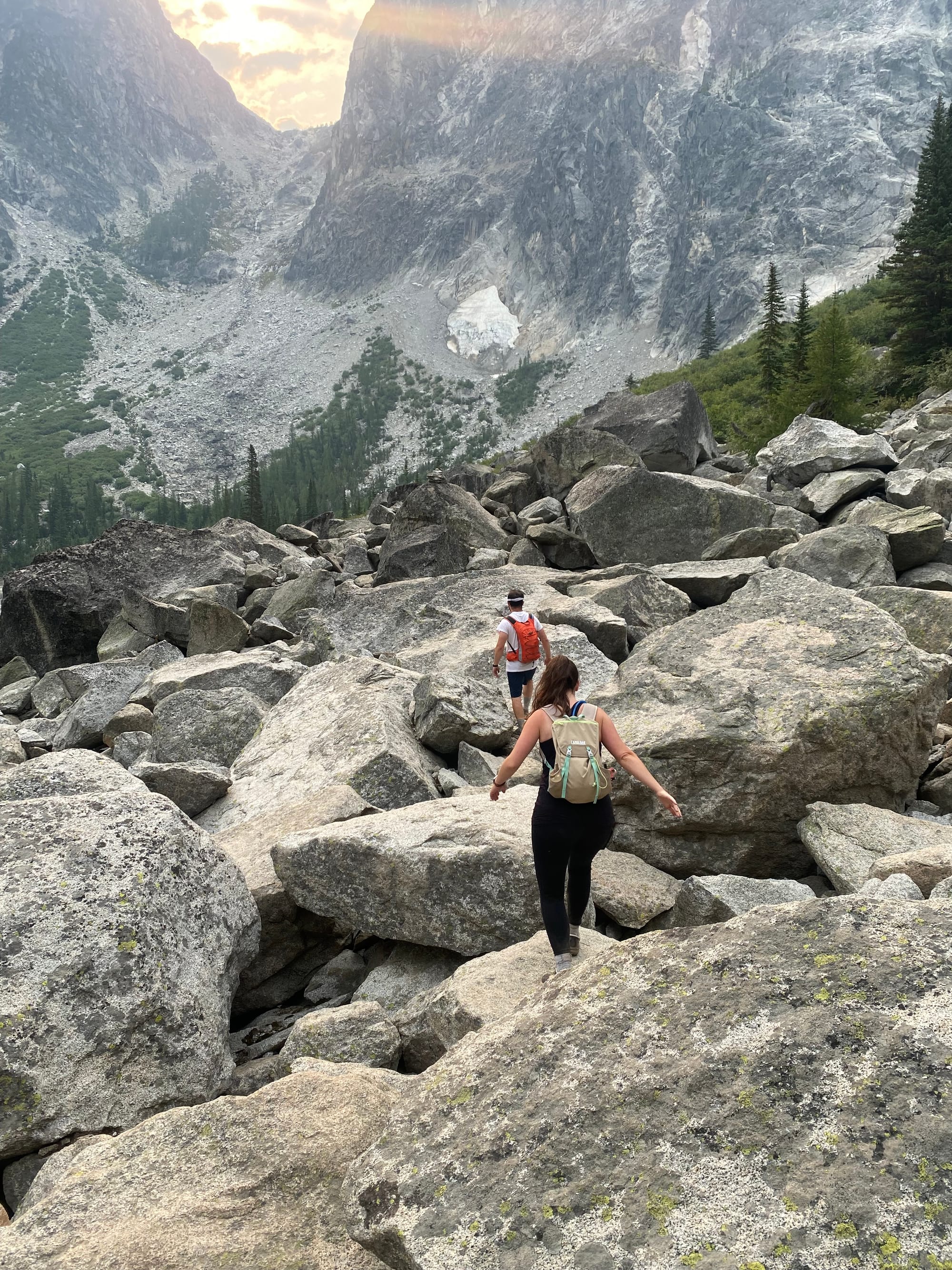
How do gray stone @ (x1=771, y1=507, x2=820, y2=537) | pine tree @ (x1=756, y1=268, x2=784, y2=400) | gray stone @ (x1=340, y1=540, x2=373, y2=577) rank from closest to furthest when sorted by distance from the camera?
gray stone @ (x1=771, y1=507, x2=820, y2=537) < gray stone @ (x1=340, y1=540, x2=373, y2=577) < pine tree @ (x1=756, y1=268, x2=784, y2=400)

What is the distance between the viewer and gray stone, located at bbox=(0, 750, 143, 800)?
884 cm

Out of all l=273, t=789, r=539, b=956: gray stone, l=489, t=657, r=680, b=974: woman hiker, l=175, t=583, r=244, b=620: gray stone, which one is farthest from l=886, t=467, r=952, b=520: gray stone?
l=175, t=583, r=244, b=620: gray stone

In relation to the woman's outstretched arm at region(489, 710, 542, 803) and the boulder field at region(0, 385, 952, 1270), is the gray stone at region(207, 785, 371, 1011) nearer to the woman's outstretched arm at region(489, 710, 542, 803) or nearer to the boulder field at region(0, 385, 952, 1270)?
the boulder field at region(0, 385, 952, 1270)

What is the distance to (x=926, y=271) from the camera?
44938 mm

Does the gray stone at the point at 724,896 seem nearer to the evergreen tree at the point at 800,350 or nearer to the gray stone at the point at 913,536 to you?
the gray stone at the point at 913,536

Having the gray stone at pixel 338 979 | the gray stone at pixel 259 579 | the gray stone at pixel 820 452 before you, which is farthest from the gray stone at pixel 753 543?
the gray stone at pixel 259 579

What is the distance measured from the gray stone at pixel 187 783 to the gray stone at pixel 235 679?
447 centimetres

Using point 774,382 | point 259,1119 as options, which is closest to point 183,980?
point 259,1119

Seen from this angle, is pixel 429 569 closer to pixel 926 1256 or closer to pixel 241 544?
pixel 241 544

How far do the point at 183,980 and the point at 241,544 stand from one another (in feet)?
86.2

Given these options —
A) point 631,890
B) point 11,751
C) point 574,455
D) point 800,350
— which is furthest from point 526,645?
point 800,350

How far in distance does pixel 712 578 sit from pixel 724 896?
10.5 metres

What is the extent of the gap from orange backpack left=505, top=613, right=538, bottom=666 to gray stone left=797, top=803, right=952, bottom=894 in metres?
5.67

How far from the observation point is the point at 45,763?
369 inches
